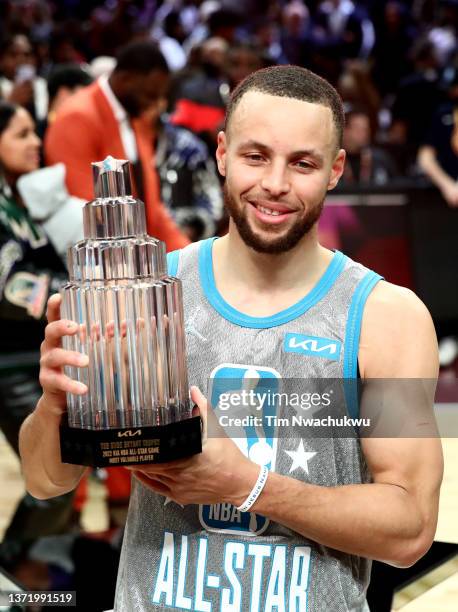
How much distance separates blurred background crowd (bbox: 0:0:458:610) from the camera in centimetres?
469

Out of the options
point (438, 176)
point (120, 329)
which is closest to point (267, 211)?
point (120, 329)

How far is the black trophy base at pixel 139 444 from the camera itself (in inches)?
67.1

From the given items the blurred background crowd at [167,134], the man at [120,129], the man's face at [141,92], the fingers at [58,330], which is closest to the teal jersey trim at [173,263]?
the fingers at [58,330]

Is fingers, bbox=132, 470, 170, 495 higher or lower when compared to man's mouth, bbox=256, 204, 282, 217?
lower

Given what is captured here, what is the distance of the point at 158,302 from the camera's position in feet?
5.91

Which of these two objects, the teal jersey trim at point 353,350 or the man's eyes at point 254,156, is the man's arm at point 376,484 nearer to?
the teal jersey trim at point 353,350

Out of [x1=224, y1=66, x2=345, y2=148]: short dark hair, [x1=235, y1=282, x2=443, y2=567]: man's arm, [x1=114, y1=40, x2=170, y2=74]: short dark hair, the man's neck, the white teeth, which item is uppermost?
[x1=114, y1=40, x2=170, y2=74]: short dark hair

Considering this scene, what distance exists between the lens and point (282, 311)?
204 cm

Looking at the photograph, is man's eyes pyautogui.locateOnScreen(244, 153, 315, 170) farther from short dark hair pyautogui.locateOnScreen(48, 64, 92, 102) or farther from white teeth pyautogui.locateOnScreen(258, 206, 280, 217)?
short dark hair pyautogui.locateOnScreen(48, 64, 92, 102)

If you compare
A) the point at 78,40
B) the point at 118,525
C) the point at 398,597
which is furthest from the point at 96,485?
the point at 78,40

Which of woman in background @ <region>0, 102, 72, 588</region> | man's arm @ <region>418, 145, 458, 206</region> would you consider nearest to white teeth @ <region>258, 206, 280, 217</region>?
woman in background @ <region>0, 102, 72, 588</region>

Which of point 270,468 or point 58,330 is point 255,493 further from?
point 58,330

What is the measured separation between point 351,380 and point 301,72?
1.86 feet

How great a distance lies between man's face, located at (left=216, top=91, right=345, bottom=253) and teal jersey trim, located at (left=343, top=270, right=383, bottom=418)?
16 centimetres
